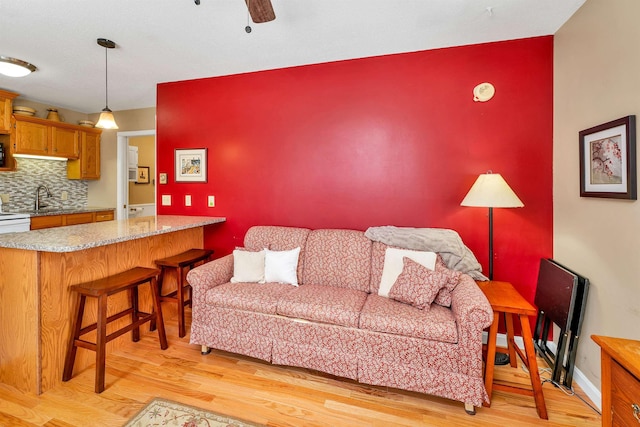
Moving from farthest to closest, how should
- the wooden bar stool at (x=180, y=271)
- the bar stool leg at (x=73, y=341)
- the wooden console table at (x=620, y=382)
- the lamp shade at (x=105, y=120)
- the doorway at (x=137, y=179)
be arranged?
the doorway at (x=137, y=179) < the lamp shade at (x=105, y=120) < the wooden bar stool at (x=180, y=271) < the bar stool leg at (x=73, y=341) < the wooden console table at (x=620, y=382)

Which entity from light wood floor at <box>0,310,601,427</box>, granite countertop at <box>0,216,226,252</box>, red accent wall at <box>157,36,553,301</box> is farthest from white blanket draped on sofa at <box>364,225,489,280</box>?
granite countertop at <box>0,216,226,252</box>

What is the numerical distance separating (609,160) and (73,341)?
3.51m

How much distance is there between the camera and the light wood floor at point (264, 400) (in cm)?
170

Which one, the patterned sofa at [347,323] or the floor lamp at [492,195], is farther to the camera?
the floor lamp at [492,195]

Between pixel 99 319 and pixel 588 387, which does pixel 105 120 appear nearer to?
pixel 99 319

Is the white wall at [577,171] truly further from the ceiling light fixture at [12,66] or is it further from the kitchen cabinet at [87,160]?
the kitchen cabinet at [87,160]

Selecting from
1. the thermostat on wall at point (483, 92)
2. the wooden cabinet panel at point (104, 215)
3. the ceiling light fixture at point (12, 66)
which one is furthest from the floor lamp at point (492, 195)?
the wooden cabinet panel at point (104, 215)

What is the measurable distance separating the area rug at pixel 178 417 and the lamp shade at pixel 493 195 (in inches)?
79.7

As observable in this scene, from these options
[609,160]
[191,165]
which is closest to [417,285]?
[609,160]

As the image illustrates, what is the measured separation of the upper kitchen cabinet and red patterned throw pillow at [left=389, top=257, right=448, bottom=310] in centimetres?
489

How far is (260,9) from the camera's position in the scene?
157 cm

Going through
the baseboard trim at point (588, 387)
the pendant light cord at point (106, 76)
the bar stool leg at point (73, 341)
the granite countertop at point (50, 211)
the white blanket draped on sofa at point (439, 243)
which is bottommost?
the baseboard trim at point (588, 387)

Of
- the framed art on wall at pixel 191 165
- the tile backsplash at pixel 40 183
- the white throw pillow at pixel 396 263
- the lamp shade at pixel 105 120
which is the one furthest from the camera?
the tile backsplash at pixel 40 183

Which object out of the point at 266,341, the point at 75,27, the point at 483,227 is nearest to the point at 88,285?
the point at 266,341
